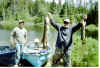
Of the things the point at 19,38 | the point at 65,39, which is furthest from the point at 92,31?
the point at 19,38

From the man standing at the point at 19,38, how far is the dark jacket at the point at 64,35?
24.4 inches

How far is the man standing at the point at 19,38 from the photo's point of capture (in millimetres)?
4117

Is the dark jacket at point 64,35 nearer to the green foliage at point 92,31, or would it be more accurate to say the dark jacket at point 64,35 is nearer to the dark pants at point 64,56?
the dark pants at point 64,56

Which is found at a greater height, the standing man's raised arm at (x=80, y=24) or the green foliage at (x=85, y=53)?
the standing man's raised arm at (x=80, y=24)

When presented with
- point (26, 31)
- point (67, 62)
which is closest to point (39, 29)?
point (26, 31)

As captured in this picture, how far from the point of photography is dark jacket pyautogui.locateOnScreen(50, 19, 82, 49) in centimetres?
408

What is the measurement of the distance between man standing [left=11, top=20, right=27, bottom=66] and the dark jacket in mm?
619

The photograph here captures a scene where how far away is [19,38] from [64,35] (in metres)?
0.88

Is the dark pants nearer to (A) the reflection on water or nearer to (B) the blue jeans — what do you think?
(A) the reflection on water

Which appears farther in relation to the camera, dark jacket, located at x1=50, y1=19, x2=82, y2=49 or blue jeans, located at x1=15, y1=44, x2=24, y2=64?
blue jeans, located at x1=15, y1=44, x2=24, y2=64

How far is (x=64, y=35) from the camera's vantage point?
4.10 m

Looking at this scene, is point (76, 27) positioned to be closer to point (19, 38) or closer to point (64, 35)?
point (64, 35)

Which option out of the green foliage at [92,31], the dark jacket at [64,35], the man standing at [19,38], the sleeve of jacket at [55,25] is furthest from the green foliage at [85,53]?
the man standing at [19,38]

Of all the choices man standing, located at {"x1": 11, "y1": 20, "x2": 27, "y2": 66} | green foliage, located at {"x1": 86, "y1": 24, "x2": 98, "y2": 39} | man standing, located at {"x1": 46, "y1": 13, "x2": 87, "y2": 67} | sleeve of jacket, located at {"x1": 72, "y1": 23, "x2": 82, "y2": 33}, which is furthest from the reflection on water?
green foliage, located at {"x1": 86, "y1": 24, "x2": 98, "y2": 39}
